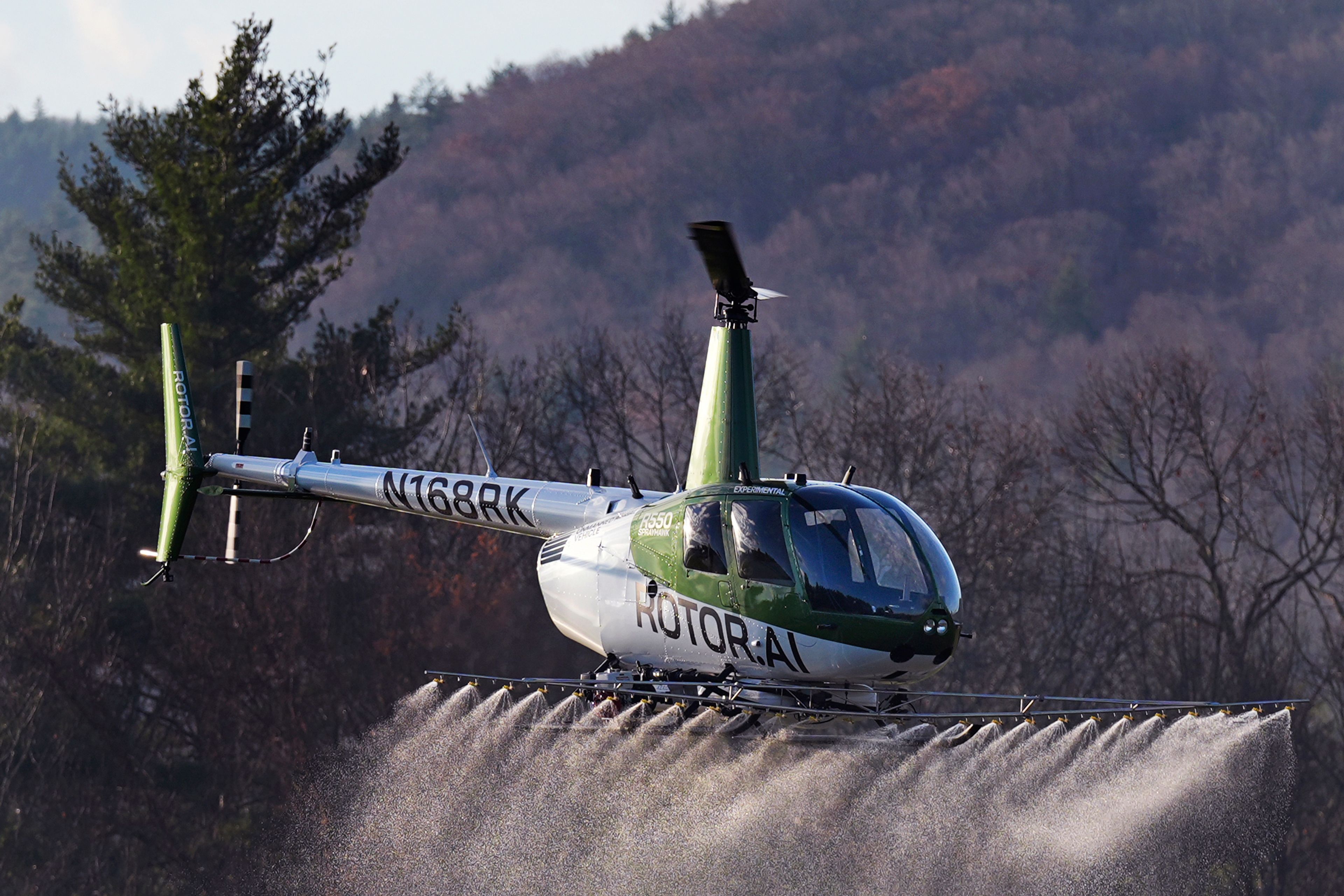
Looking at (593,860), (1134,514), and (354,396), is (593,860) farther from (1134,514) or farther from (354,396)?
(1134,514)

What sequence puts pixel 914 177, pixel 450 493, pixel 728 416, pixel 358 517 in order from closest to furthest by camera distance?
pixel 728 416
pixel 450 493
pixel 358 517
pixel 914 177

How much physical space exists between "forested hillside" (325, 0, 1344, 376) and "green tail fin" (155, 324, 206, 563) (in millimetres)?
93121

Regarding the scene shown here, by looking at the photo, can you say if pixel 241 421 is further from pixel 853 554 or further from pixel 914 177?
pixel 914 177

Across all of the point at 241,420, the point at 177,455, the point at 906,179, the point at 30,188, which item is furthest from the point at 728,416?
the point at 30,188

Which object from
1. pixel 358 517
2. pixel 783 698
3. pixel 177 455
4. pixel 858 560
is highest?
pixel 177 455

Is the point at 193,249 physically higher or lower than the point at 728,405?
higher

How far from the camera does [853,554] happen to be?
14.9 m

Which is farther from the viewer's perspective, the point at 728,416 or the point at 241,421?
the point at 241,421

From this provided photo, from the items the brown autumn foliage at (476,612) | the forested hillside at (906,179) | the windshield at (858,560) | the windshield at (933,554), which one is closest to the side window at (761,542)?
the windshield at (858,560)

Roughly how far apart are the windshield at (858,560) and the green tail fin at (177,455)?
29.7 feet

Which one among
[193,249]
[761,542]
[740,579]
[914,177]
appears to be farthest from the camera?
[914,177]

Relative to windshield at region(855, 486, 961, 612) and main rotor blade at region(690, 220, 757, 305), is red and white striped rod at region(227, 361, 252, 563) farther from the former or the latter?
windshield at region(855, 486, 961, 612)

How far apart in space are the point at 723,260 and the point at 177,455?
9193 millimetres

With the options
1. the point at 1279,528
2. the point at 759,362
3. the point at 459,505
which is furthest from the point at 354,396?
Result: the point at 1279,528
